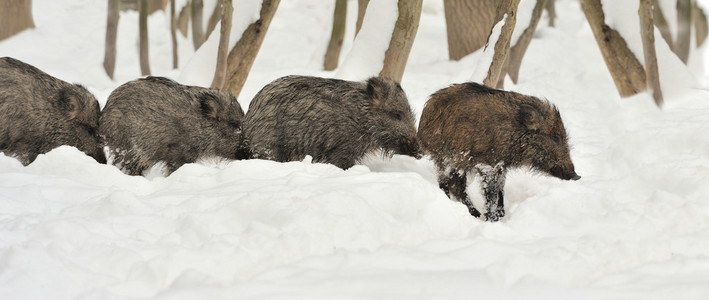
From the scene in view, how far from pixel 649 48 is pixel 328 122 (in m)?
3.82

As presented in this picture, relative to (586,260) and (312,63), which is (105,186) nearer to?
(586,260)

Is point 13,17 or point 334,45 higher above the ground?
point 334,45

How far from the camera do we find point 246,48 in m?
8.30

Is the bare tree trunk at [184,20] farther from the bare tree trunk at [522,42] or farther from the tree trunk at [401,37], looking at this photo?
the tree trunk at [401,37]

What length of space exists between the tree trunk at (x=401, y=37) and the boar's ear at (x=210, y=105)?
7.01 ft

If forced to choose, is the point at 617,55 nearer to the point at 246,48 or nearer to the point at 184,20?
the point at 246,48

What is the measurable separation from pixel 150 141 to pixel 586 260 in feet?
12.2

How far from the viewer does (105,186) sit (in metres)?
4.92

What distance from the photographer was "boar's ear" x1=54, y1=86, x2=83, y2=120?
240 inches

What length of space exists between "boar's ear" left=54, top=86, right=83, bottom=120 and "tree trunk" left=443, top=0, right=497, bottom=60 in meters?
8.26

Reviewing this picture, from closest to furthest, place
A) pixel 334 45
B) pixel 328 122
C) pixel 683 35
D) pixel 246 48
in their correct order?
1. pixel 328 122
2. pixel 246 48
3. pixel 683 35
4. pixel 334 45

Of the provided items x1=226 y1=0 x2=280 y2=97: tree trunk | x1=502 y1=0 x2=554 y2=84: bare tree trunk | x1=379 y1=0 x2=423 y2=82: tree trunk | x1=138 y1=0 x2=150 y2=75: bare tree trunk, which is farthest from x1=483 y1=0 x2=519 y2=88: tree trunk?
x1=138 y1=0 x2=150 y2=75: bare tree trunk

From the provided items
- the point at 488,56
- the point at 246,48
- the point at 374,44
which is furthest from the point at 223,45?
the point at 488,56

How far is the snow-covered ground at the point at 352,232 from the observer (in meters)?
3.25
